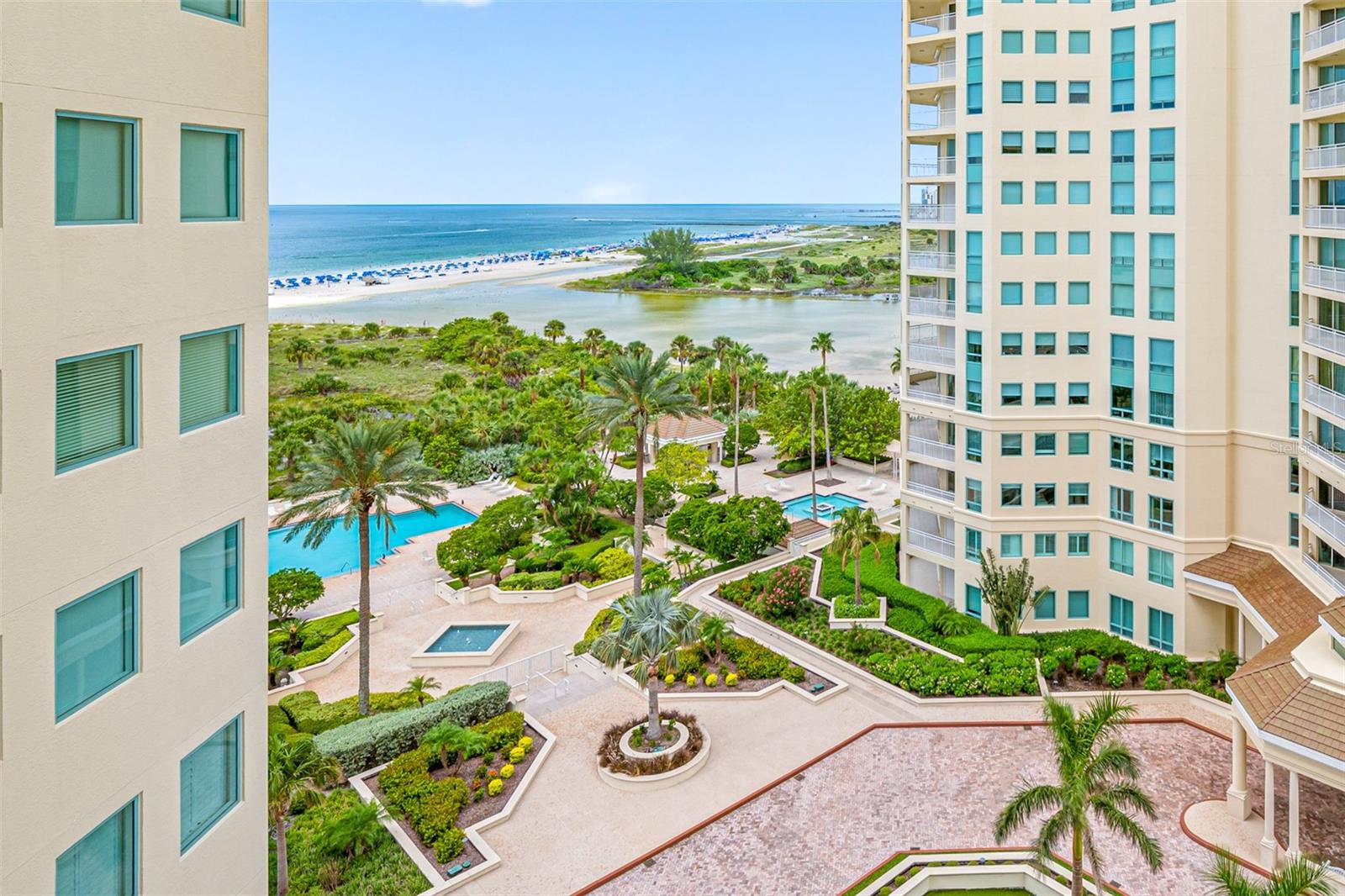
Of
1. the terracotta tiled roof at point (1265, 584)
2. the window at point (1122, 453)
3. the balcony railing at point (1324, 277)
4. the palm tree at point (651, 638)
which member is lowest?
the palm tree at point (651, 638)

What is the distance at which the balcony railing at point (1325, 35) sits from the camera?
2252cm

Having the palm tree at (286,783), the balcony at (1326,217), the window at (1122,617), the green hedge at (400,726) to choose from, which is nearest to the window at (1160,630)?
the window at (1122,617)

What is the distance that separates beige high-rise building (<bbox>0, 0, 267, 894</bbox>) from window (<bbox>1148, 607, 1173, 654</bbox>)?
27158 millimetres

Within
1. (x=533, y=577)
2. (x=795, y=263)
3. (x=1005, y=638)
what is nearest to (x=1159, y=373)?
(x=1005, y=638)

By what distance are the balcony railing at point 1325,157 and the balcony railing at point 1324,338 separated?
417 cm

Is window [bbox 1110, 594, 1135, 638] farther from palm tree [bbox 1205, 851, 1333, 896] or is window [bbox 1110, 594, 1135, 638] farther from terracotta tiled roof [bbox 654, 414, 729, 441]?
terracotta tiled roof [bbox 654, 414, 729, 441]

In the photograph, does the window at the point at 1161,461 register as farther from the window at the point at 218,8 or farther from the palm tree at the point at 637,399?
the window at the point at 218,8

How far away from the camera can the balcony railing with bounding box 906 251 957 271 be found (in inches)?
1230

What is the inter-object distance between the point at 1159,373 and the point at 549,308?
473ft

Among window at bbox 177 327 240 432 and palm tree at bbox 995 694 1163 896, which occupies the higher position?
window at bbox 177 327 240 432

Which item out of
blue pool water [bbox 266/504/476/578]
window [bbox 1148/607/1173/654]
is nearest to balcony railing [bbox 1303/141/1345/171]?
window [bbox 1148/607/1173/654]

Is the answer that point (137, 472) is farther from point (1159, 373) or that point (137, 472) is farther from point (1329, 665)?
point (1159, 373)

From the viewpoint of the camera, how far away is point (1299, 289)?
25016mm

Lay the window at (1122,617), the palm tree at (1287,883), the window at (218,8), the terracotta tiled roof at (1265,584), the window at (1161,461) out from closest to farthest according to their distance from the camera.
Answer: the window at (218,8), the palm tree at (1287,883), the terracotta tiled roof at (1265,584), the window at (1161,461), the window at (1122,617)
